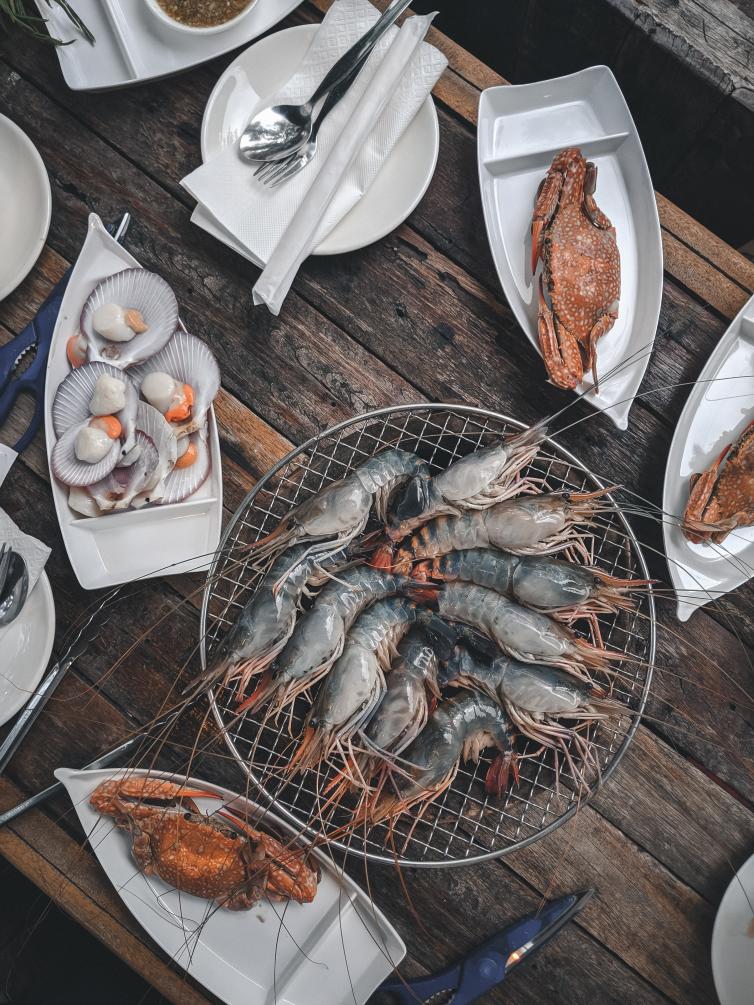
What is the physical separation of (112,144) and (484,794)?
1.58 metres

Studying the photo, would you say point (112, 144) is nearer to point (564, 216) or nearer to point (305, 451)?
point (305, 451)

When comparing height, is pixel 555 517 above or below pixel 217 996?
above

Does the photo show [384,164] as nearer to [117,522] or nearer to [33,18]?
[33,18]

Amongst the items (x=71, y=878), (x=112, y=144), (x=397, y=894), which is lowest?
(x=71, y=878)

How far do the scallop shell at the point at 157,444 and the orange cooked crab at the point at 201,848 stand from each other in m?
0.55

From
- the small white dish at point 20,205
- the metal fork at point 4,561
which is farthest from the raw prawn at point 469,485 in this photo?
the small white dish at point 20,205

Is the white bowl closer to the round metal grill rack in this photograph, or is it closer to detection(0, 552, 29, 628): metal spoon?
the round metal grill rack

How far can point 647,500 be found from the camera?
156 centimetres

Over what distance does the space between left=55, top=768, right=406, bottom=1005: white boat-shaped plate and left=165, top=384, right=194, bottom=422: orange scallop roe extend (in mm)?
701

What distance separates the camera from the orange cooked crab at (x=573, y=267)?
4.86ft

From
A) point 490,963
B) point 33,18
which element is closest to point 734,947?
point 490,963

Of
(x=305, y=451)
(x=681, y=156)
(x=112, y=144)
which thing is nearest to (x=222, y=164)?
(x=112, y=144)

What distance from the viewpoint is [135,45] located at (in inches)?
60.2

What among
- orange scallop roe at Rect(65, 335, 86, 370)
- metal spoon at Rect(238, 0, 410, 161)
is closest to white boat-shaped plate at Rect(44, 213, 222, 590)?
orange scallop roe at Rect(65, 335, 86, 370)
